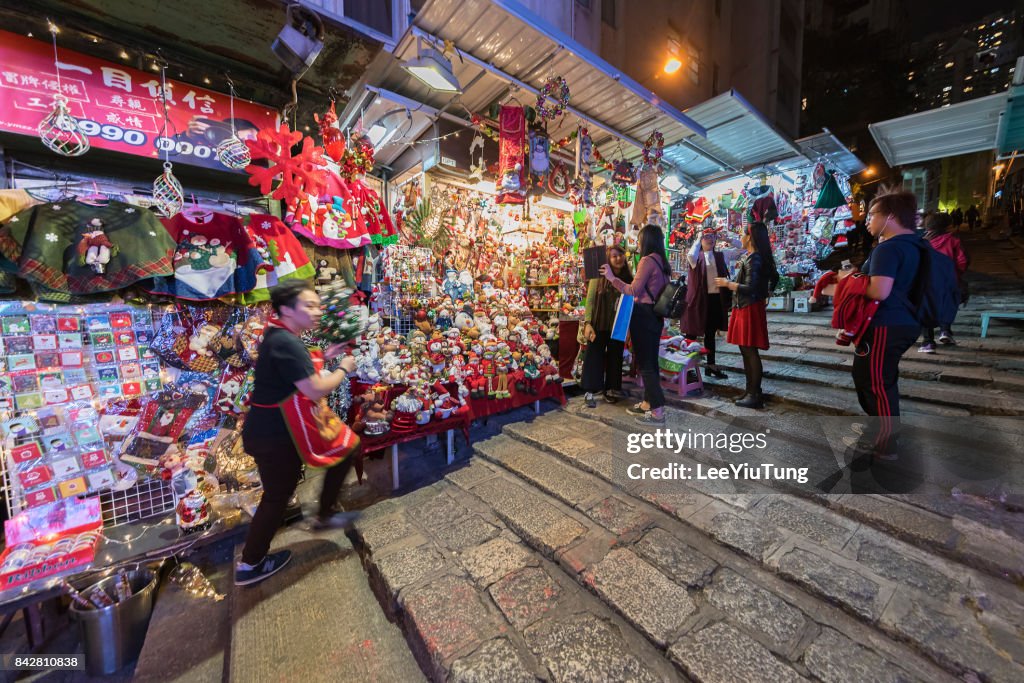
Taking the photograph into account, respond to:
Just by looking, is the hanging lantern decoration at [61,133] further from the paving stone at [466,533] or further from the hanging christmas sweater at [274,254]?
the paving stone at [466,533]

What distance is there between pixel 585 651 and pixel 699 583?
2.79ft

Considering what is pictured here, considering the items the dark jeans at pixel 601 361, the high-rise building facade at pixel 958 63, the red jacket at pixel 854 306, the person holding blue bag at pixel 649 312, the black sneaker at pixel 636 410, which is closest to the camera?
the red jacket at pixel 854 306

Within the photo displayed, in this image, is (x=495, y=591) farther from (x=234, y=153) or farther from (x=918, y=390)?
(x=918, y=390)

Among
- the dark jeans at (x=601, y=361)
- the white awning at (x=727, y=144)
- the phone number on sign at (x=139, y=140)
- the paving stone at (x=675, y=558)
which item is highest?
the white awning at (x=727, y=144)

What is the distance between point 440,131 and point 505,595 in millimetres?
5396

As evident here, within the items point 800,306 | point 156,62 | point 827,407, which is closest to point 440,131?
point 156,62

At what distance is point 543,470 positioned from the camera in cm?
358

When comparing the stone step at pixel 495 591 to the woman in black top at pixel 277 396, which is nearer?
the stone step at pixel 495 591

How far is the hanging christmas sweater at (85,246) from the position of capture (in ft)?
8.43

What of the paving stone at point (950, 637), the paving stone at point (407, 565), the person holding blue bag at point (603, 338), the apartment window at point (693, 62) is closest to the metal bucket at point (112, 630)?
the paving stone at point (407, 565)

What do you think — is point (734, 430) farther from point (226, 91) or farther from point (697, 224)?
point (226, 91)

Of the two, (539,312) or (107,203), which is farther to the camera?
(539,312)

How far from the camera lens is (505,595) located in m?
2.32

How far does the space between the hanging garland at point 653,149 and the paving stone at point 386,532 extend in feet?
20.1
